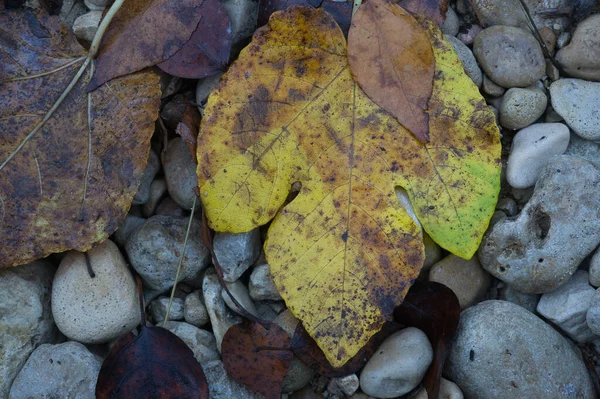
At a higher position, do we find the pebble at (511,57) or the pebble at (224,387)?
the pebble at (511,57)

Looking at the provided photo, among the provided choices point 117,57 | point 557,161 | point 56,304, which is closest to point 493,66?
point 557,161

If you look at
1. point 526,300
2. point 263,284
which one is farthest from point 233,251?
point 526,300

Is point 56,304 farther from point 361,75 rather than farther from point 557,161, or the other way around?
point 557,161

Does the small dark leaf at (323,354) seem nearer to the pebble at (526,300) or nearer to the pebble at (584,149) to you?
the pebble at (526,300)

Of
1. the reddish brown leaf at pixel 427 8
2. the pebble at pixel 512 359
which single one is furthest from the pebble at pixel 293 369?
the reddish brown leaf at pixel 427 8

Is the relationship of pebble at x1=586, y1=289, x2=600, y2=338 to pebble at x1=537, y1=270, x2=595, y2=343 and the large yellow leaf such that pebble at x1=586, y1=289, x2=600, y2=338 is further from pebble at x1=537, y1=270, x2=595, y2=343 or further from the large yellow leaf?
the large yellow leaf

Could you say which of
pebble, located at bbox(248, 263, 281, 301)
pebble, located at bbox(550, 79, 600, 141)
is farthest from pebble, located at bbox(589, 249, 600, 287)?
pebble, located at bbox(248, 263, 281, 301)

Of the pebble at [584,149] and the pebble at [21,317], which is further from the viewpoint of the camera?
the pebble at [584,149]
